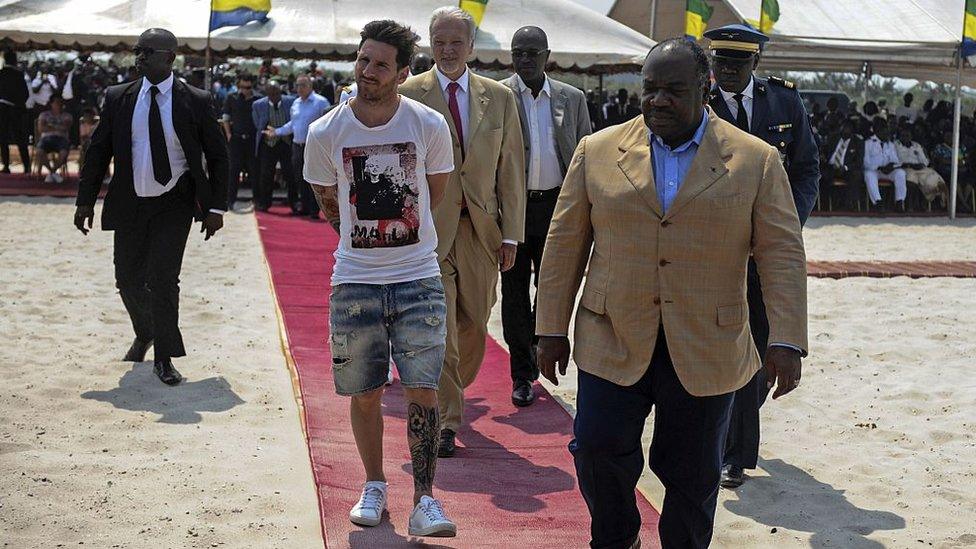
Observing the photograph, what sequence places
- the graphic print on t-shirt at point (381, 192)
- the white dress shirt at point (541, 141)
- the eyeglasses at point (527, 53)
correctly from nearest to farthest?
the graphic print on t-shirt at point (381, 192)
the eyeglasses at point (527, 53)
the white dress shirt at point (541, 141)

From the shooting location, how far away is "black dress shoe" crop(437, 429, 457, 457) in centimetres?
573

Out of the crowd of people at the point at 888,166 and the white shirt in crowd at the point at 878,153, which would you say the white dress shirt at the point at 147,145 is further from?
the white shirt in crowd at the point at 878,153

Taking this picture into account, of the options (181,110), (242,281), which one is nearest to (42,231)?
(242,281)

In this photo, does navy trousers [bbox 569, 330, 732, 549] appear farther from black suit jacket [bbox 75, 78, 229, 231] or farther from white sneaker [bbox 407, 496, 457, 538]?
black suit jacket [bbox 75, 78, 229, 231]

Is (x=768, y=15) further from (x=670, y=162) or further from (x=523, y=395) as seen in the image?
(x=670, y=162)

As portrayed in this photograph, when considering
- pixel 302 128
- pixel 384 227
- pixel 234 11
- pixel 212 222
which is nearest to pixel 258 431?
pixel 212 222

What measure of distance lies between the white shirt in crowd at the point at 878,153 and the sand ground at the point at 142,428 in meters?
11.6

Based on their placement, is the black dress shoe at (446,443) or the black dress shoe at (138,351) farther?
the black dress shoe at (138,351)

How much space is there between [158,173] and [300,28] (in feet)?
40.7

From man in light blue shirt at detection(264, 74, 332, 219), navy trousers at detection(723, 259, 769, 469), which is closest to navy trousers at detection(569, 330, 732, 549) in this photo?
navy trousers at detection(723, 259, 769, 469)

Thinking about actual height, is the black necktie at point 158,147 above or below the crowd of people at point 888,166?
above

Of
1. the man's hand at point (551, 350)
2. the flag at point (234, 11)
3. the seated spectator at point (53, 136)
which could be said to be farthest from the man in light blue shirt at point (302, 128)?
the man's hand at point (551, 350)

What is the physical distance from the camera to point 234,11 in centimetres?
1814

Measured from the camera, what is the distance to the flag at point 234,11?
18.1 m
